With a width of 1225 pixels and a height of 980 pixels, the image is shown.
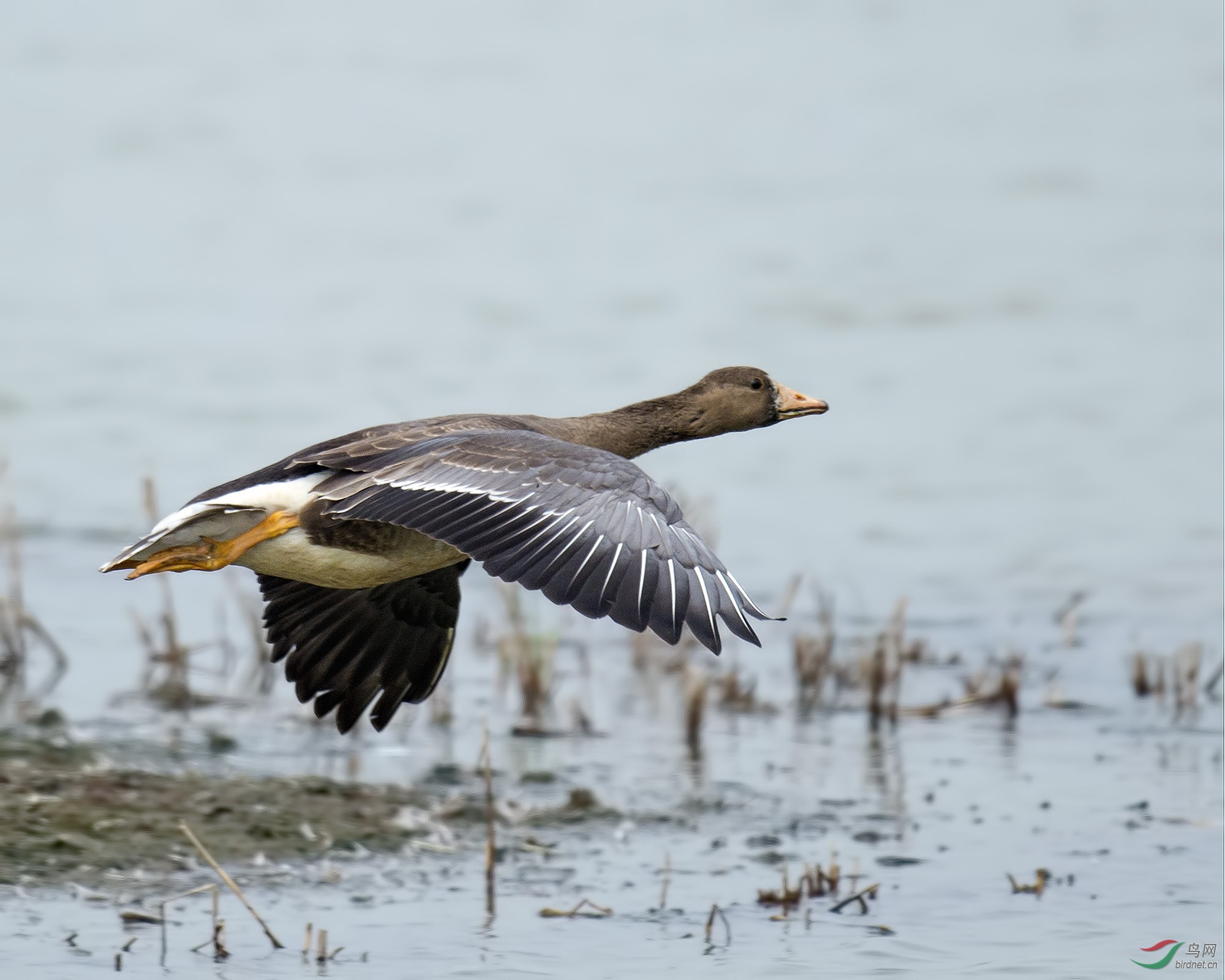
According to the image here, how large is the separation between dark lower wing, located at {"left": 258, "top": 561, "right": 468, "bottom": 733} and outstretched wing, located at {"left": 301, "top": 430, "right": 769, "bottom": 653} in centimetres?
100

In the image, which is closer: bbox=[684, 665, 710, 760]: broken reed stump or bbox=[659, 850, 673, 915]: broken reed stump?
bbox=[659, 850, 673, 915]: broken reed stump

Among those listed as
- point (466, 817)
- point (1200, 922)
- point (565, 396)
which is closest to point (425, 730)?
point (466, 817)

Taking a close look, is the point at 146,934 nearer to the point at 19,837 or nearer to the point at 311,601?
the point at 19,837

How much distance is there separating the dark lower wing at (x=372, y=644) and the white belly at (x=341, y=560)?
0.75 m

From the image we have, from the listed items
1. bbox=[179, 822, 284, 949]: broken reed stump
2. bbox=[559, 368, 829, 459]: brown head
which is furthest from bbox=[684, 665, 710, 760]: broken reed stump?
bbox=[179, 822, 284, 949]: broken reed stump

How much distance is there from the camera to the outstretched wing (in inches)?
239

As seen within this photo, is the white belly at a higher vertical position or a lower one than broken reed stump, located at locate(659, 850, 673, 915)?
higher

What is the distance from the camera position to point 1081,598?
1214 centimetres

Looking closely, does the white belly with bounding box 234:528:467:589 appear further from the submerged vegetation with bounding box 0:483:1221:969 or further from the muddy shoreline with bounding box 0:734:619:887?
the muddy shoreline with bounding box 0:734:619:887

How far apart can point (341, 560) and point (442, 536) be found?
847mm

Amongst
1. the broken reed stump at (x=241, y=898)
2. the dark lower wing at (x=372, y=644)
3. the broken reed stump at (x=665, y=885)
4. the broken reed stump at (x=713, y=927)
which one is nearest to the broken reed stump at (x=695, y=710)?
the broken reed stump at (x=665, y=885)

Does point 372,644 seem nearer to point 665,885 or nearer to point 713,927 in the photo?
point 665,885

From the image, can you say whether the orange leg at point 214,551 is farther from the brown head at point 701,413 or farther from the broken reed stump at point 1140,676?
the broken reed stump at point 1140,676

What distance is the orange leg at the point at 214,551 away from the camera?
7.16m
